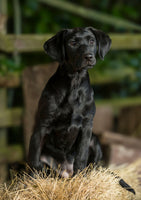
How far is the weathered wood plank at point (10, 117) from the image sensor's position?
412 cm

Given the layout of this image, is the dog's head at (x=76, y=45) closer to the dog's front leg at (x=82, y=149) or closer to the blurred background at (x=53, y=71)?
the dog's front leg at (x=82, y=149)

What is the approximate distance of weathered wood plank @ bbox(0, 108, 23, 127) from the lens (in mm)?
4125

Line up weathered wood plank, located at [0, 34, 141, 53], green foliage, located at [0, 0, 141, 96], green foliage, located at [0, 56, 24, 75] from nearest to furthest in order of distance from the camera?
weathered wood plank, located at [0, 34, 141, 53], green foliage, located at [0, 56, 24, 75], green foliage, located at [0, 0, 141, 96]

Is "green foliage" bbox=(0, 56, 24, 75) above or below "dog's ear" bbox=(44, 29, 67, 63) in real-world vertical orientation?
below

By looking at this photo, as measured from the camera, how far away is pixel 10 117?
4.17 m

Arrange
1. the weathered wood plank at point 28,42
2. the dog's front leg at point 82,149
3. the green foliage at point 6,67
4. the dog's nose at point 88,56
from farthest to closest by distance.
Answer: the green foliage at point 6,67
the weathered wood plank at point 28,42
the dog's front leg at point 82,149
the dog's nose at point 88,56

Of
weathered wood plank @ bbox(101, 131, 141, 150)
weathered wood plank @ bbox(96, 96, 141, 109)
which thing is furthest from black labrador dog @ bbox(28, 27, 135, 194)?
weathered wood plank @ bbox(96, 96, 141, 109)

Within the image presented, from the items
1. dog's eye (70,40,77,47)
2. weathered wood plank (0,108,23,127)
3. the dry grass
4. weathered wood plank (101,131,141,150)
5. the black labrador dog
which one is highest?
dog's eye (70,40,77,47)

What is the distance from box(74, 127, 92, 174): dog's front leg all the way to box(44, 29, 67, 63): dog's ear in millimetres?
538

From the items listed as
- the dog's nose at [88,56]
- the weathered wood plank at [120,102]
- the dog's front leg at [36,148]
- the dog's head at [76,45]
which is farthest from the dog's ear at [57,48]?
the weathered wood plank at [120,102]

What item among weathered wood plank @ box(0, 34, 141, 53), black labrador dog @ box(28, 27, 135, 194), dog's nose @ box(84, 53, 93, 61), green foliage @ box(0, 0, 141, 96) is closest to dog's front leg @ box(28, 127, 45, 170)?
black labrador dog @ box(28, 27, 135, 194)

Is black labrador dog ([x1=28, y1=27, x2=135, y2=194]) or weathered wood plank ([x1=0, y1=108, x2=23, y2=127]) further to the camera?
weathered wood plank ([x1=0, y1=108, x2=23, y2=127])

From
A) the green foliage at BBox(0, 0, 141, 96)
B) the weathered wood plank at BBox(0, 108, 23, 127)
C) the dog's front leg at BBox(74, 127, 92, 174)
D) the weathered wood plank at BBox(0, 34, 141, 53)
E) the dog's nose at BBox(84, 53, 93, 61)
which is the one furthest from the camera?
the green foliage at BBox(0, 0, 141, 96)

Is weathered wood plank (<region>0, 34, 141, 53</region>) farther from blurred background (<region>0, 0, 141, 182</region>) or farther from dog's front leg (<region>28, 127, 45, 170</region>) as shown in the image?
dog's front leg (<region>28, 127, 45, 170</region>)
